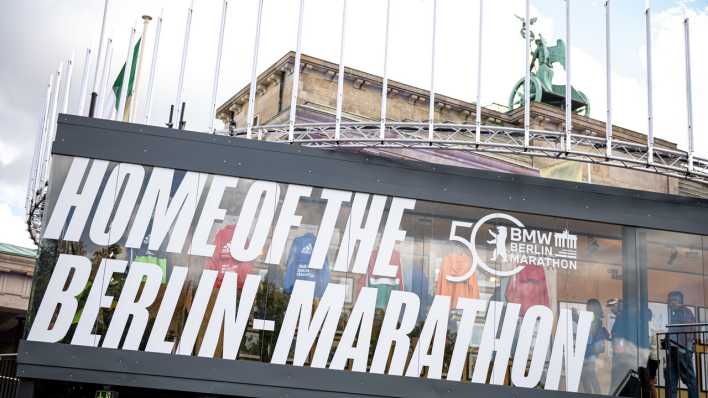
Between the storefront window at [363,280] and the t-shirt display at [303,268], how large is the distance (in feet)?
0.08

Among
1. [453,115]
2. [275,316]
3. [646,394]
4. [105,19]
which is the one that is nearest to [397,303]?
[275,316]

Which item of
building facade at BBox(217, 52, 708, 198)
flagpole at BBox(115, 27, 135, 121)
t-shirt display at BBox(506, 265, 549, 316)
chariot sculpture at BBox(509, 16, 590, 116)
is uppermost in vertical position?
chariot sculpture at BBox(509, 16, 590, 116)

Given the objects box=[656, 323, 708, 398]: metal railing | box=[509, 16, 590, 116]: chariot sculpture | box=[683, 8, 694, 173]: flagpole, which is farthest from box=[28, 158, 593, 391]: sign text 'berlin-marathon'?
box=[509, 16, 590, 116]: chariot sculpture

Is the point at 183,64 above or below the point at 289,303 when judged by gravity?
above

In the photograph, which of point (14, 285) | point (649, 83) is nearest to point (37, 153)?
point (14, 285)

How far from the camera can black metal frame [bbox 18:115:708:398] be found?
1263 cm

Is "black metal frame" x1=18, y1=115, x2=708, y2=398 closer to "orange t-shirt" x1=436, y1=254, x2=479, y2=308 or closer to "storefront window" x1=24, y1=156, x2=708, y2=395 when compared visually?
"storefront window" x1=24, y1=156, x2=708, y2=395

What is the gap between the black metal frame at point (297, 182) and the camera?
12.6m

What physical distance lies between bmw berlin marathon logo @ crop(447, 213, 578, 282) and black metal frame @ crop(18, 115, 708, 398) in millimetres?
340

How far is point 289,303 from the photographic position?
13.3m

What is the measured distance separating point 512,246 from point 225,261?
200 inches

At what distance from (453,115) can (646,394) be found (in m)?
18.1

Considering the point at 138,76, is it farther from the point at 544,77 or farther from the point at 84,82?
the point at 544,77

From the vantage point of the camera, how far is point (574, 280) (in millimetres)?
14297
